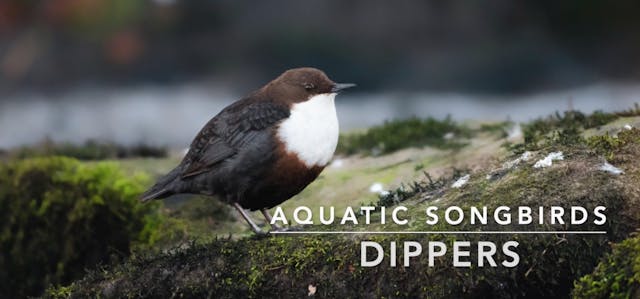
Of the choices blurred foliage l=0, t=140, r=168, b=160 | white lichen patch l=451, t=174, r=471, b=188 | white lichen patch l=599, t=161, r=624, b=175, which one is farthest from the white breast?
blurred foliage l=0, t=140, r=168, b=160

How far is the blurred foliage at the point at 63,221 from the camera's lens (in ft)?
15.8

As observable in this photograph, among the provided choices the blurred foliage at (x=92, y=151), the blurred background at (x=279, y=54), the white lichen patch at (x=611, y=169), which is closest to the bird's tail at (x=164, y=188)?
the white lichen patch at (x=611, y=169)

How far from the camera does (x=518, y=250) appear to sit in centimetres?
311

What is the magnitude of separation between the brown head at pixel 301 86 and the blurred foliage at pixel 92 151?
7.58ft

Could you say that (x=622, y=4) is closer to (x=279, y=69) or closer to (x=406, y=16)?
(x=406, y=16)

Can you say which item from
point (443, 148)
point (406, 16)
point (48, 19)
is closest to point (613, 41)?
point (406, 16)

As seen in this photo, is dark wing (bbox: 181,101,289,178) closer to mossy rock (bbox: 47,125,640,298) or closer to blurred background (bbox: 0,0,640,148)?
mossy rock (bbox: 47,125,640,298)

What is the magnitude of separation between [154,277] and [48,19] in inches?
164

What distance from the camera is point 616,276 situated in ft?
9.22

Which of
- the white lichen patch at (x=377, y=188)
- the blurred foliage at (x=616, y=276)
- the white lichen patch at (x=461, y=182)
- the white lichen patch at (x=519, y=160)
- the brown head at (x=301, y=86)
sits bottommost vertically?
the white lichen patch at (x=377, y=188)

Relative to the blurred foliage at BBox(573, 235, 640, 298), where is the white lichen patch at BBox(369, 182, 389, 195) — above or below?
below

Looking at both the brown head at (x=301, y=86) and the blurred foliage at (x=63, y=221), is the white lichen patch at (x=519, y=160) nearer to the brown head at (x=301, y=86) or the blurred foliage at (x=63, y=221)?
the brown head at (x=301, y=86)

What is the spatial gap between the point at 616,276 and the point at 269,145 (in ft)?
4.11

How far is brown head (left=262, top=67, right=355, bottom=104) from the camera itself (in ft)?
11.8
